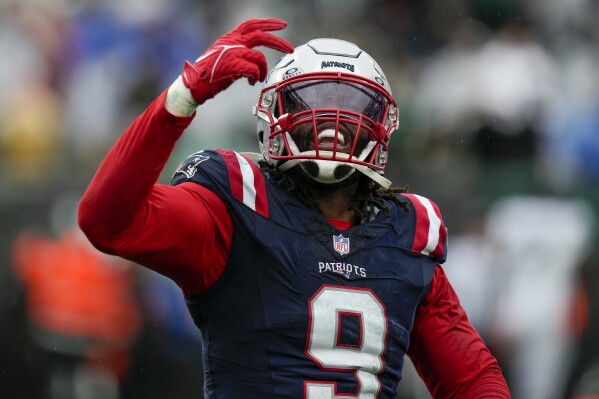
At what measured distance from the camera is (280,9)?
8867 mm

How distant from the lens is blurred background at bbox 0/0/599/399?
261 inches

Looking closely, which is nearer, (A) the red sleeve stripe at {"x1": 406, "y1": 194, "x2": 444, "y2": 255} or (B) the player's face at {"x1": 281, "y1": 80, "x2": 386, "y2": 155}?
(B) the player's face at {"x1": 281, "y1": 80, "x2": 386, "y2": 155}

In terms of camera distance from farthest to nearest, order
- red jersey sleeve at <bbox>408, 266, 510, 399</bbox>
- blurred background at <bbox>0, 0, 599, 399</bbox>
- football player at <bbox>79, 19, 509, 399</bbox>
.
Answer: blurred background at <bbox>0, 0, 599, 399</bbox> < red jersey sleeve at <bbox>408, 266, 510, 399</bbox> < football player at <bbox>79, 19, 509, 399</bbox>

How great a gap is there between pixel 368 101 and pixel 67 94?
5225 mm

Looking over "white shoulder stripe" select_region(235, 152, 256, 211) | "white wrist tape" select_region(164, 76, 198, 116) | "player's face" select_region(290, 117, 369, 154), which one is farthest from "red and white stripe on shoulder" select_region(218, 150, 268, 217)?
"white wrist tape" select_region(164, 76, 198, 116)

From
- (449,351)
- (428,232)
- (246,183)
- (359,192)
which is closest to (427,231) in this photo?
(428,232)

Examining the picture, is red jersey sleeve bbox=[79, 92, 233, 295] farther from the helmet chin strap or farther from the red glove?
the helmet chin strap

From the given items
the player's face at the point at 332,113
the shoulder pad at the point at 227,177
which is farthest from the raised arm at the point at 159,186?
the player's face at the point at 332,113

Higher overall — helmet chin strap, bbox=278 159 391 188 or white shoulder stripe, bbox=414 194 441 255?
helmet chin strap, bbox=278 159 391 188

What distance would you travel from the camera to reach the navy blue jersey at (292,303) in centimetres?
306

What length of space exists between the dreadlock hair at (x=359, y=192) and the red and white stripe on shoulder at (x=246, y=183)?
84mm

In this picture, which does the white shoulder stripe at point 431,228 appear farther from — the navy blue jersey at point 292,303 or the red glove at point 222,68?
the red glove at point 222,68

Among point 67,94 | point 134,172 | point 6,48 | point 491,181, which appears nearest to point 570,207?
point 491,181

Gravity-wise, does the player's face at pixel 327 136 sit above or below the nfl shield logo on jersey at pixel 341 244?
above
